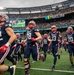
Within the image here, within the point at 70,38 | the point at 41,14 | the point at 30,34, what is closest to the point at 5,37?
the point at 30,34

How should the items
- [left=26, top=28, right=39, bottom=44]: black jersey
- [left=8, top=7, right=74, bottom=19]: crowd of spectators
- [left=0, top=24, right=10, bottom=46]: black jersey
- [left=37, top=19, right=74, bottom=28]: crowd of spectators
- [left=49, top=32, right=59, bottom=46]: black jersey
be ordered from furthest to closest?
1. [left=8, top=7, right=74, bottom=19]: crowd of spectators
2. [left=37, top=19, right=74, bottom=28]: crowd of spectators
3. [left=49, top=32, right=59, bottom=46]: black jersey
4. [left=26, top=28, right=39, bottom=44]: black jersey
5. [left=0, top=24, right=10, bottom=46]: black jersey

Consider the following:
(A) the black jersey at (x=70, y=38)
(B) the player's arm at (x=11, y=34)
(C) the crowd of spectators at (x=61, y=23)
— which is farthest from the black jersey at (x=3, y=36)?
(C) the crowd of spectators at (x=61, y=23)

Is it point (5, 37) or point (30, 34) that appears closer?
point (5, 37)

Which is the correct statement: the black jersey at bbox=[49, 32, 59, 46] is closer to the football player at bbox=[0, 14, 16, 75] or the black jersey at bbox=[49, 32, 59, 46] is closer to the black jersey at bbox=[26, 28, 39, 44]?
the black jersey at bbox=[26, 28, 39, 44]

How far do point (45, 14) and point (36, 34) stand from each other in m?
49.8

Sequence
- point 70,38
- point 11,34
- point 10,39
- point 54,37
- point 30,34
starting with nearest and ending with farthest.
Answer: point 10,39 < point 11,34 < point 30,34 < point 70,38 < point 54,37

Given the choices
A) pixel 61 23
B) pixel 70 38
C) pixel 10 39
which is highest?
pixel 61 23

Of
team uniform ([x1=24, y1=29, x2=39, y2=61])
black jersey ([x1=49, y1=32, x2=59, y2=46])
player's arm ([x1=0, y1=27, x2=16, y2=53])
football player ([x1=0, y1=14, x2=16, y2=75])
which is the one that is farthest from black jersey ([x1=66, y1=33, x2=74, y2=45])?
player's arm ([x1=0, y1=27, x2=16, y2=53])

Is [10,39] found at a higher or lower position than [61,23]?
lower

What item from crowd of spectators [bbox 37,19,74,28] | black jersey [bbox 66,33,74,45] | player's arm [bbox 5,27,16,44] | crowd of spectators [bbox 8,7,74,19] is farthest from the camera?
crowd of spectators [bbox 8,7,74,19]

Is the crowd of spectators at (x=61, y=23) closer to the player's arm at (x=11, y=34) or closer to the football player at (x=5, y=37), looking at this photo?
the football player at (x=5, y=37)

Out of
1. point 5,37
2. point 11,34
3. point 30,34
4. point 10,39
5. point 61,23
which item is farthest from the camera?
point 61,23

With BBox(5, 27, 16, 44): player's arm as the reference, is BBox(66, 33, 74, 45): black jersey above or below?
below

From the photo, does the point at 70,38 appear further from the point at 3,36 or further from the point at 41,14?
the point at 41,14
